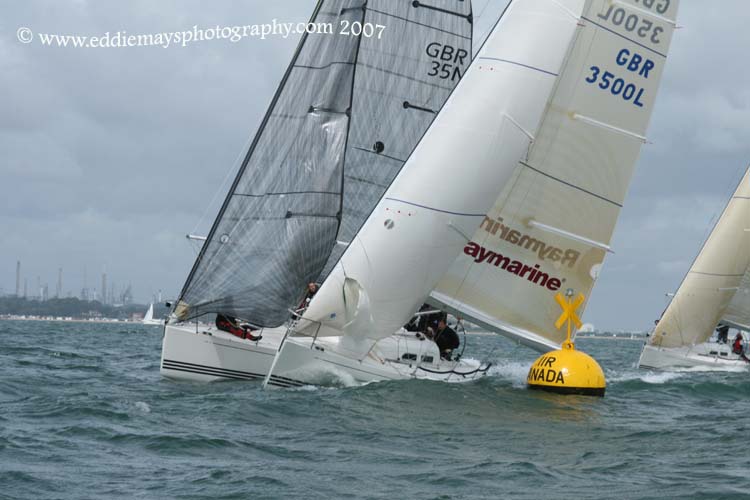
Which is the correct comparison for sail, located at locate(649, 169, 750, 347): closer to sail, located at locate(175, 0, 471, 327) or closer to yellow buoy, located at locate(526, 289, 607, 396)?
sail, located at locate(175, 0, 471, 327)

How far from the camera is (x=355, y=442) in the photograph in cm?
1102

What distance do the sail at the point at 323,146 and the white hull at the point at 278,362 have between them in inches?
18.9

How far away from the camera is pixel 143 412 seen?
12555 millimetres

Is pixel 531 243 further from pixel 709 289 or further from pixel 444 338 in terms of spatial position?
pixel 709 289

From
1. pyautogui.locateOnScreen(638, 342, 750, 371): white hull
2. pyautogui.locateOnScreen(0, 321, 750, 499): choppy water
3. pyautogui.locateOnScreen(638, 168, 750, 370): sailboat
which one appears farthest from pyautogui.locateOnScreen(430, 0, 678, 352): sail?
pyautogui.locateOnScreen(638, 168, 750, 370): sailboat

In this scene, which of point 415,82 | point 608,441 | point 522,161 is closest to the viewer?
point 608,441

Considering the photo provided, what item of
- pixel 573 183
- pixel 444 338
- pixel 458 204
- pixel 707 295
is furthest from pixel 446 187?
pixel 707 295

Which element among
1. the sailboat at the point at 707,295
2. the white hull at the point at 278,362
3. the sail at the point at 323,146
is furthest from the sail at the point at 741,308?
the white hull at the point at 278,362

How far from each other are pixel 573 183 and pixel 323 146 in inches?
167

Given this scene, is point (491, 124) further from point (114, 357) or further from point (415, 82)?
point (114, 357)

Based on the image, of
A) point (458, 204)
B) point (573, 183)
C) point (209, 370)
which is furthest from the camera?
point (573, 183)

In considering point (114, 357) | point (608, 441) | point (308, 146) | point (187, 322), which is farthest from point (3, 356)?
point (608, 441)

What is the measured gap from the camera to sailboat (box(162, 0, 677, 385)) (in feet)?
49.7

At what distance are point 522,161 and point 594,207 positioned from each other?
1.52m
